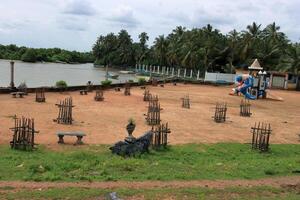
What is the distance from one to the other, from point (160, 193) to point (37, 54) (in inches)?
5521

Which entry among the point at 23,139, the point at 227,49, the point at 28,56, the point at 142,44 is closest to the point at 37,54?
the point at 28,56

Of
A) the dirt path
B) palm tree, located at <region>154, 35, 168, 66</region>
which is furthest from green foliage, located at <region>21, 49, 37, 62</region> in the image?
the dirt path

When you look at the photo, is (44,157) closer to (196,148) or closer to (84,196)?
(84,196)

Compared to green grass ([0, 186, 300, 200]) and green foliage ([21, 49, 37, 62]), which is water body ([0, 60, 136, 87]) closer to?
green foliage ([21, 49, 37, 62])

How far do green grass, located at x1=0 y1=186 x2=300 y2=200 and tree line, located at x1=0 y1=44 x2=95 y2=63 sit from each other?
131195 mm

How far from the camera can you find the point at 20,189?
8047 mm

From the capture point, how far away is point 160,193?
8.17 meters

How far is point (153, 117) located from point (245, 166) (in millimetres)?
9306

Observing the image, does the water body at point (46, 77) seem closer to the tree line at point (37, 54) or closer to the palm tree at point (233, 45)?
the palm tree at point (233, 45)

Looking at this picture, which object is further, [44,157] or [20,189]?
[44,157]

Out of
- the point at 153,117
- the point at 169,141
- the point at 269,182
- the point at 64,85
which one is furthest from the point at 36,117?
the point at 64,85

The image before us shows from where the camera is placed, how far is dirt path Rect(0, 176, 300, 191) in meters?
8.44

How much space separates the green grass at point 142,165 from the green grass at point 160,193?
1.01 m

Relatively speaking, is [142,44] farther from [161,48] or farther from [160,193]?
[160,193]
